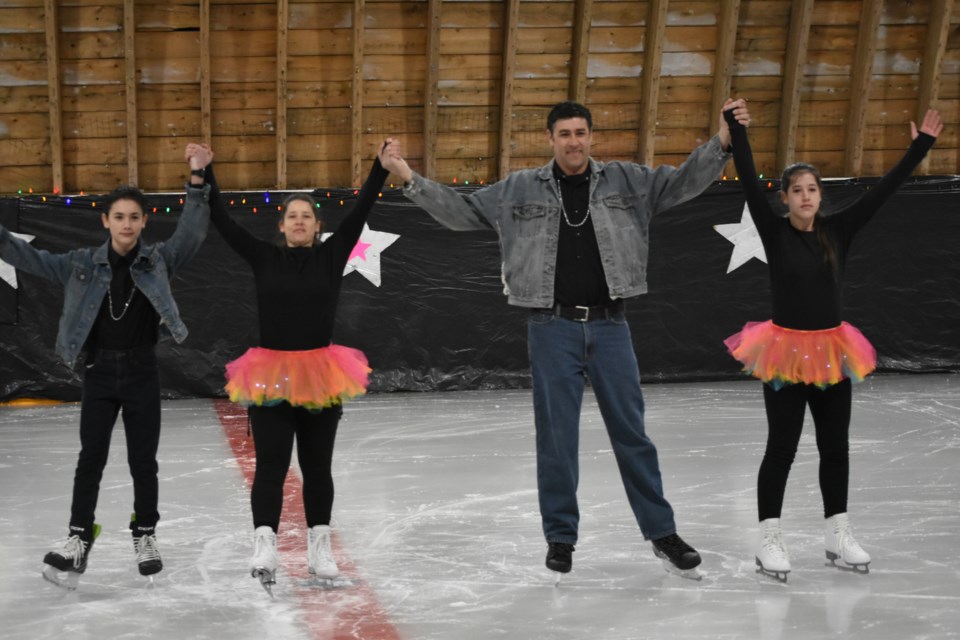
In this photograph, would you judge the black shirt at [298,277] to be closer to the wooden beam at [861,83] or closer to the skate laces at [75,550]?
the skate laces at [75,550]

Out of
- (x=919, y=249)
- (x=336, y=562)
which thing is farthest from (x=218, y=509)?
(x=919, y=249)

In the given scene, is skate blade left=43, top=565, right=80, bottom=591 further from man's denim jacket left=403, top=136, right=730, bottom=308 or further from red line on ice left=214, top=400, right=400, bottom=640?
man's denim jacket left=403, top=136, right=730, bottom=308

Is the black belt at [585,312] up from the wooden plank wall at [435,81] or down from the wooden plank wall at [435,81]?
down

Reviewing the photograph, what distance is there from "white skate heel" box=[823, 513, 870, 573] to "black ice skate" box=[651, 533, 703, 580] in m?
0.45

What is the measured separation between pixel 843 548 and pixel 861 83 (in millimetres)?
6094

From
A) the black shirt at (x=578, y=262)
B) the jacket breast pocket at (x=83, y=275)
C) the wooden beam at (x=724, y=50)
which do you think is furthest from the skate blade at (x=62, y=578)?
the wooden beam at (x=724, y=50)

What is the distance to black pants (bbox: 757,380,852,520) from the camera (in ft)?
13.3

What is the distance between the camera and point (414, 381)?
9.34 metres

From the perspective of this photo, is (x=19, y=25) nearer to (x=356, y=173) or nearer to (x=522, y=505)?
(x=356, y=173)

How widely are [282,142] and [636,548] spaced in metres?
5.36

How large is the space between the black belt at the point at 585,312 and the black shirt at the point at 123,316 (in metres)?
1.29

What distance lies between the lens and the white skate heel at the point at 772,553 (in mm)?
3934

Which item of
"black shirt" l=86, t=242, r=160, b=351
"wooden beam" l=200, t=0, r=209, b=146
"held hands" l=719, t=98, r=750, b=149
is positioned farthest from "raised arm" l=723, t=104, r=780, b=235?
"wooden beam" l=200, t=0, r=209, b=146

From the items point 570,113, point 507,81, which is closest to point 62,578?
point 570,113
